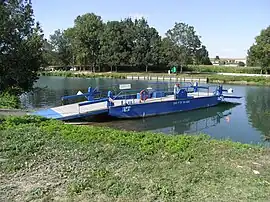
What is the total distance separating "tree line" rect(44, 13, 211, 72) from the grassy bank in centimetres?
6768

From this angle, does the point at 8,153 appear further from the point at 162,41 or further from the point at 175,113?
the point at 162,41

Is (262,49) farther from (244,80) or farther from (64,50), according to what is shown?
(64,50)

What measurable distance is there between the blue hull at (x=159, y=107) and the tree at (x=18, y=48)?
821cm

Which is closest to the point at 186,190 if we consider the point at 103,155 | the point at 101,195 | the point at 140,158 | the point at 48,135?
the point at 101,195

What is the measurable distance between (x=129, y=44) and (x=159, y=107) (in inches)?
2216

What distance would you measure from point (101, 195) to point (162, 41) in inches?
3097

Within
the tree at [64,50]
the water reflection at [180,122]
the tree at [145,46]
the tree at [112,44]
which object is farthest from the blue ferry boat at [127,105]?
the tree at [64,50]

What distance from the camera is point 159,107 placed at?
2352cm

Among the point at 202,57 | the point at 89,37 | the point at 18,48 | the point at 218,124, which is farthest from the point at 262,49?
the point at 18,48

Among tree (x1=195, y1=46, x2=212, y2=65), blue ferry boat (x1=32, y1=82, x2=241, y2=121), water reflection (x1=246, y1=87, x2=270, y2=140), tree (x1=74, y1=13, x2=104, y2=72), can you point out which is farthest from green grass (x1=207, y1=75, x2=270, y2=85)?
tree (x1=74, y1=13, x2=104, y2=72)

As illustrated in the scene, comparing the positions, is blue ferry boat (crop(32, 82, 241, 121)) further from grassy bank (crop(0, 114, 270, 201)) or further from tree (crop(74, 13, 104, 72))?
tree (crop(74, 13, 104, 72))

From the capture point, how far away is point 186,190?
5.88 metres

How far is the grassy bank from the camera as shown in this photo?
577 cm

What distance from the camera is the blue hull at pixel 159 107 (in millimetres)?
21156
